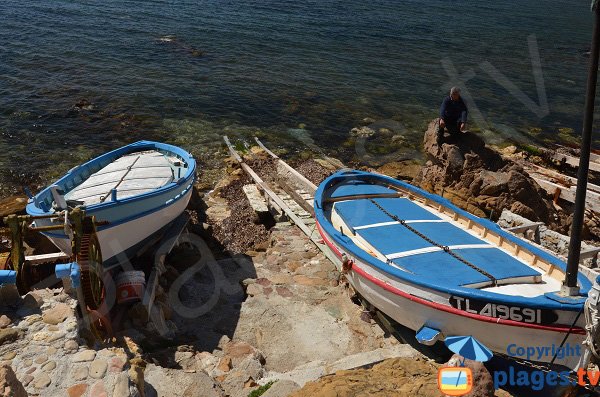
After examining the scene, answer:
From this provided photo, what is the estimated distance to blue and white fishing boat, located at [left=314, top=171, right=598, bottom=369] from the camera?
7781mm

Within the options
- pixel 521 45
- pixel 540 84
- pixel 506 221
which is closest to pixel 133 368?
pixel 506 221

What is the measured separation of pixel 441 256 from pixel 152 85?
78.9 feet

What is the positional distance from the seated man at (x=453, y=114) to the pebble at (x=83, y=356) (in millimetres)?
11482

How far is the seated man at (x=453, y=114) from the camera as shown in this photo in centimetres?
1433

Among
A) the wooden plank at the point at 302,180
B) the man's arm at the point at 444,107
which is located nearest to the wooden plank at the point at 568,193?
the man's arm at the point at 444,107

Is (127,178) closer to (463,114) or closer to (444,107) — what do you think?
(444,107)

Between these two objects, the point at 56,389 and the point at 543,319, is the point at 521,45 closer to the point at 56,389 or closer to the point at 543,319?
the point at 543,319

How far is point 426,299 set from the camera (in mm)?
8680

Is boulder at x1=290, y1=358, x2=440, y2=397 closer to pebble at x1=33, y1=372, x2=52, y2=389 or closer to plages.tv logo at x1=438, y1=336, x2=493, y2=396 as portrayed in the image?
plages.tv logo at x1=438, y1=336, x2=493, y2=396

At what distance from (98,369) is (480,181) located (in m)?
11.9

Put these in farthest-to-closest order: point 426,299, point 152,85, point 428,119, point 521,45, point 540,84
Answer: point 521,45
point 540,84
point 152,85
point 428,119
point 426,299

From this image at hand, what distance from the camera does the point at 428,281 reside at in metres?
8.66

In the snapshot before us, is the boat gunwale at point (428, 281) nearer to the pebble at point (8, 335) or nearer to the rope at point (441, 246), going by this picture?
the rope at point (441, 246)

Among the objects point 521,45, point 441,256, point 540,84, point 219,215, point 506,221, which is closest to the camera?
point 441,256
